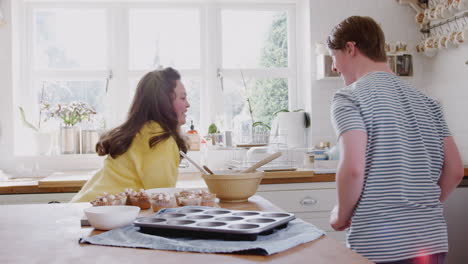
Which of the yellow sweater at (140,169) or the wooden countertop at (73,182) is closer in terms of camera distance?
the yellow sweater at (140,169)

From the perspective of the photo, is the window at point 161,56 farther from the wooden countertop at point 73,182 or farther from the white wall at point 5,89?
the wooden countertop at point 73,182

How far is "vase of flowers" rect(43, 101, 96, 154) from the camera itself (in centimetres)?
370

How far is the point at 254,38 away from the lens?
13.3 feet

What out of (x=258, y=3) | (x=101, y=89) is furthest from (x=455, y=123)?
(x=101, y=89)

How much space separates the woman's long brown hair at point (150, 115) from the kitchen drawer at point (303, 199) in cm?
93

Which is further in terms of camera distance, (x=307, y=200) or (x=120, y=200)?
(x=307, y=200)

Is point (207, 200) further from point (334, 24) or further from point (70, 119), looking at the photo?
point (334, 24)

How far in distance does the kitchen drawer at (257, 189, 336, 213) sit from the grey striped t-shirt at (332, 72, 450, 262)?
5.03 ft

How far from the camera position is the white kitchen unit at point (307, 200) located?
3014mm

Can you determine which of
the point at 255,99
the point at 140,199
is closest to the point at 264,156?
the point at 255,99

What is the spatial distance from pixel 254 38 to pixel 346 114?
2746 mm

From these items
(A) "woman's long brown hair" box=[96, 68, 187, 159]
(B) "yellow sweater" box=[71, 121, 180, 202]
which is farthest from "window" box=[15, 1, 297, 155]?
(B) "yellow sweater" box=[71, 121, 180, 202]

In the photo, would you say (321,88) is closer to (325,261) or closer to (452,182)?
(452,182)

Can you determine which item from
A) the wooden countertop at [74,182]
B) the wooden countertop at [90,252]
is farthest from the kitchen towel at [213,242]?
the wooden countertop at [74,182]
